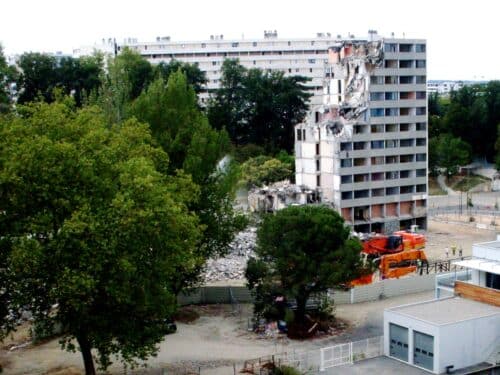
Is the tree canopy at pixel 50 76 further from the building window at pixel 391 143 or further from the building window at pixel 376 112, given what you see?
the building window at pixel 391 143

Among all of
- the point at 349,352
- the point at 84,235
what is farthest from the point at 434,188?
the point at 84,235

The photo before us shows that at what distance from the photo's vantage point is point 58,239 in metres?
21.2

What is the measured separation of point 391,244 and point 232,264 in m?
8.83

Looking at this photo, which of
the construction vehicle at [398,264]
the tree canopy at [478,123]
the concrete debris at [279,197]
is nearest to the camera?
the construction vehicle at [398,264]

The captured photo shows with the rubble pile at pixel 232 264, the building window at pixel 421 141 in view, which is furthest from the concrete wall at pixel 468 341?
the building window at pixel 421 141

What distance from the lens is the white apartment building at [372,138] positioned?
52.5 meters

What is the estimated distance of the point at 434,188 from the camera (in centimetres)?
7569

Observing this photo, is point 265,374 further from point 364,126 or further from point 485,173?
point 485,173

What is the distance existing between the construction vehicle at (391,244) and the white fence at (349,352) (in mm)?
14303

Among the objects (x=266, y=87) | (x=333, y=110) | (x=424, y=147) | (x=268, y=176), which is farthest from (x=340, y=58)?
(x=266, y=87)

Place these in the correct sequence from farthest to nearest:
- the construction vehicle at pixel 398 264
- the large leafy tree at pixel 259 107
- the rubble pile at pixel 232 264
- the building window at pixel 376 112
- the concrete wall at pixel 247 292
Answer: the large leafy tree at pixel 259 107 → the building window at pixel 376 112 → the rubble pile at pixel 232 264 → the construction vehicle at pixel 398 264 → the concrete wall at pixel 247 292

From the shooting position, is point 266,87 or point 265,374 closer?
point 265,374

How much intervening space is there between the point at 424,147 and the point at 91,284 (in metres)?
39.3

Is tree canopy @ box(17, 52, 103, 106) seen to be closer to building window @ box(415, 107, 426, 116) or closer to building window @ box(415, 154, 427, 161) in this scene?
building window @ box(415, 107, 426, 116)
